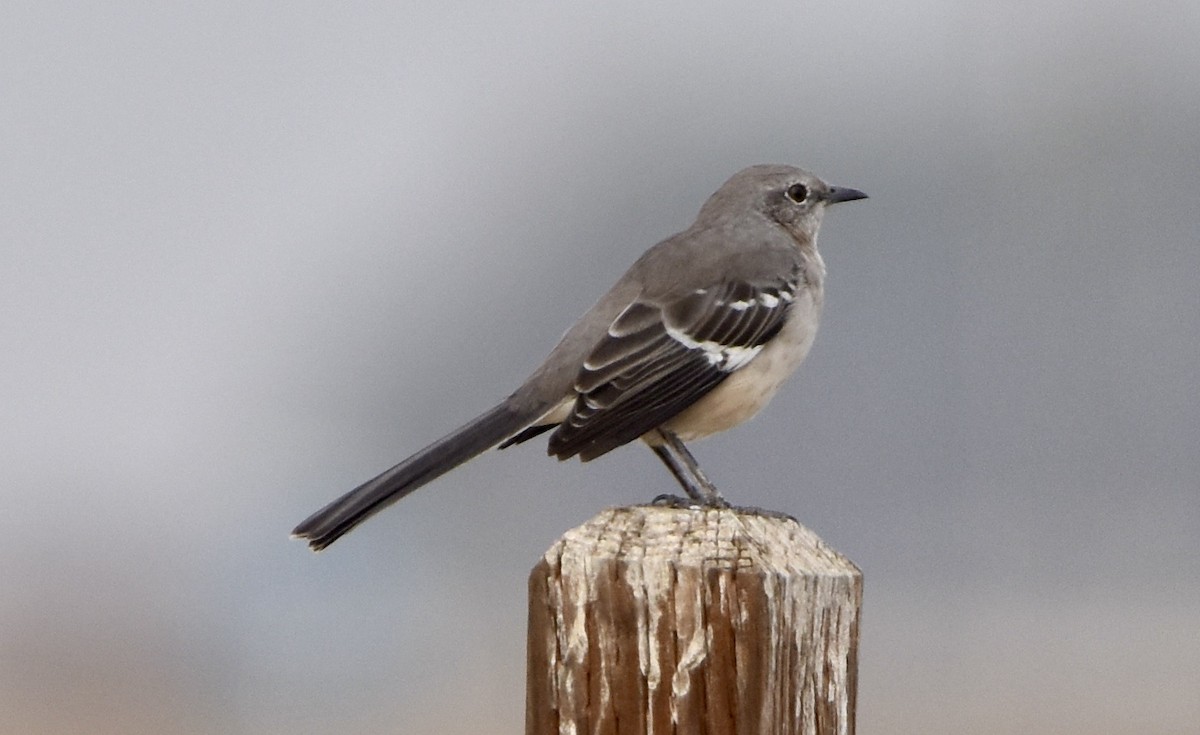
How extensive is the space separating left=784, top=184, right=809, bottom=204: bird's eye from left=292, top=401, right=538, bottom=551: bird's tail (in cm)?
168

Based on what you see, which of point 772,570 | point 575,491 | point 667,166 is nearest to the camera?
point 772,570

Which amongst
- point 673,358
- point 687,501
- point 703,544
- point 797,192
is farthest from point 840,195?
point 703,544

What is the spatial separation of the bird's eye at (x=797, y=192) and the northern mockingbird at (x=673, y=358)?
45 centimetres

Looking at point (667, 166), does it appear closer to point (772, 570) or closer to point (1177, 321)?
point (1177, 321)

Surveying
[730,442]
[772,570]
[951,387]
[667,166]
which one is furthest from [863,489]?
[772,570]

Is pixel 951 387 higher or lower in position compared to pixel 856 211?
lower

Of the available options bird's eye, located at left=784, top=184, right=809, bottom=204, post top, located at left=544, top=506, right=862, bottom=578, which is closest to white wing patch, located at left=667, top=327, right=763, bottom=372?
bird's eye, located at left=784, top=184, right=809, bottom=204

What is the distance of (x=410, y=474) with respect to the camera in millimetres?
4500

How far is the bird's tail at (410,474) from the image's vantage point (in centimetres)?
409

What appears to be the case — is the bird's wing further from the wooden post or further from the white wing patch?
the wooden post

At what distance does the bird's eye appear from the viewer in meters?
6.47

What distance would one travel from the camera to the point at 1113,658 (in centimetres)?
1856

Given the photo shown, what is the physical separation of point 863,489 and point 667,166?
38.1ft

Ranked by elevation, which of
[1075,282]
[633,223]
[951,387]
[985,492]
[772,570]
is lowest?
[772,570]
